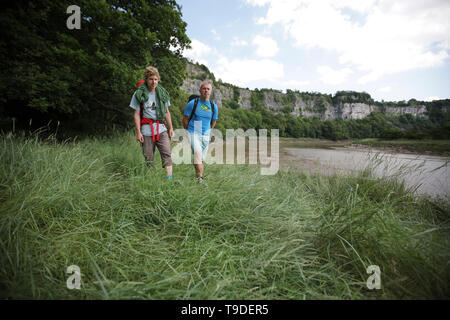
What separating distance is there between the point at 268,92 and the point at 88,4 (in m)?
111

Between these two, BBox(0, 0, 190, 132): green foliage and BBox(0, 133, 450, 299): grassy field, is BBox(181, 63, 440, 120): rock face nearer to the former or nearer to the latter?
BBox(0, 0, 190, 132): green foliage

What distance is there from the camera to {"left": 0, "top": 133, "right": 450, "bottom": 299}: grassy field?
3.99 feet

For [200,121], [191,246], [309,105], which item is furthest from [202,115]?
[309,105]

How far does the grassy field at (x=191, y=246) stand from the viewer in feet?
3.99

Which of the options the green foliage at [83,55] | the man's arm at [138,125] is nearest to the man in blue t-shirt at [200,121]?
the man's arm at [138,125]

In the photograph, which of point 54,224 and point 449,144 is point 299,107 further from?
point 54,224

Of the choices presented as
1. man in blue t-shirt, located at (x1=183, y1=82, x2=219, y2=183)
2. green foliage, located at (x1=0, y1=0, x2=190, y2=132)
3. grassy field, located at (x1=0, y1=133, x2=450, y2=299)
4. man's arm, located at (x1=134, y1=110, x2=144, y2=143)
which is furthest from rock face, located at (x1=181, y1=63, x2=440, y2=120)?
grassy field, located at (x1=0, y1=133, x2=450, y2=299)

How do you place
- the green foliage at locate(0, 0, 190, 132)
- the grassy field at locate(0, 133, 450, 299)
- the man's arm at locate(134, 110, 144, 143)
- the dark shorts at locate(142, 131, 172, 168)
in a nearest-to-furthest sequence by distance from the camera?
the grassy field at locate(0, 133, 450, 299), the man's arm at locate(134, 110, 144, 143), the dark shorts at locate(142, 131, 172, 168), the green foliage at locate(0, 0, 190, 132)

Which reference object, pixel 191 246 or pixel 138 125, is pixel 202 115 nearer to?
pixel 138 125

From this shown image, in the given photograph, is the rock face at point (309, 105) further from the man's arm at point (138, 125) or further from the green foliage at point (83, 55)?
the man's arm at point (138, 125)

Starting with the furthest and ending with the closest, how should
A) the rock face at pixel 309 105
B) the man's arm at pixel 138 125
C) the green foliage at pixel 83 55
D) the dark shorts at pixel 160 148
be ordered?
the rock face at pixel 309 105
the green foliage at pixel 83 55
the dark shorts at pixel 160 148
the man's arm at pixel 138 125

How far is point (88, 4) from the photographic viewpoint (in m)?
5.52

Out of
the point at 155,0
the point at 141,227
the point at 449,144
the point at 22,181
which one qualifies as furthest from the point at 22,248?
the point at 449,144

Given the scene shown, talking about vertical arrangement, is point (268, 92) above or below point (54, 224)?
above
